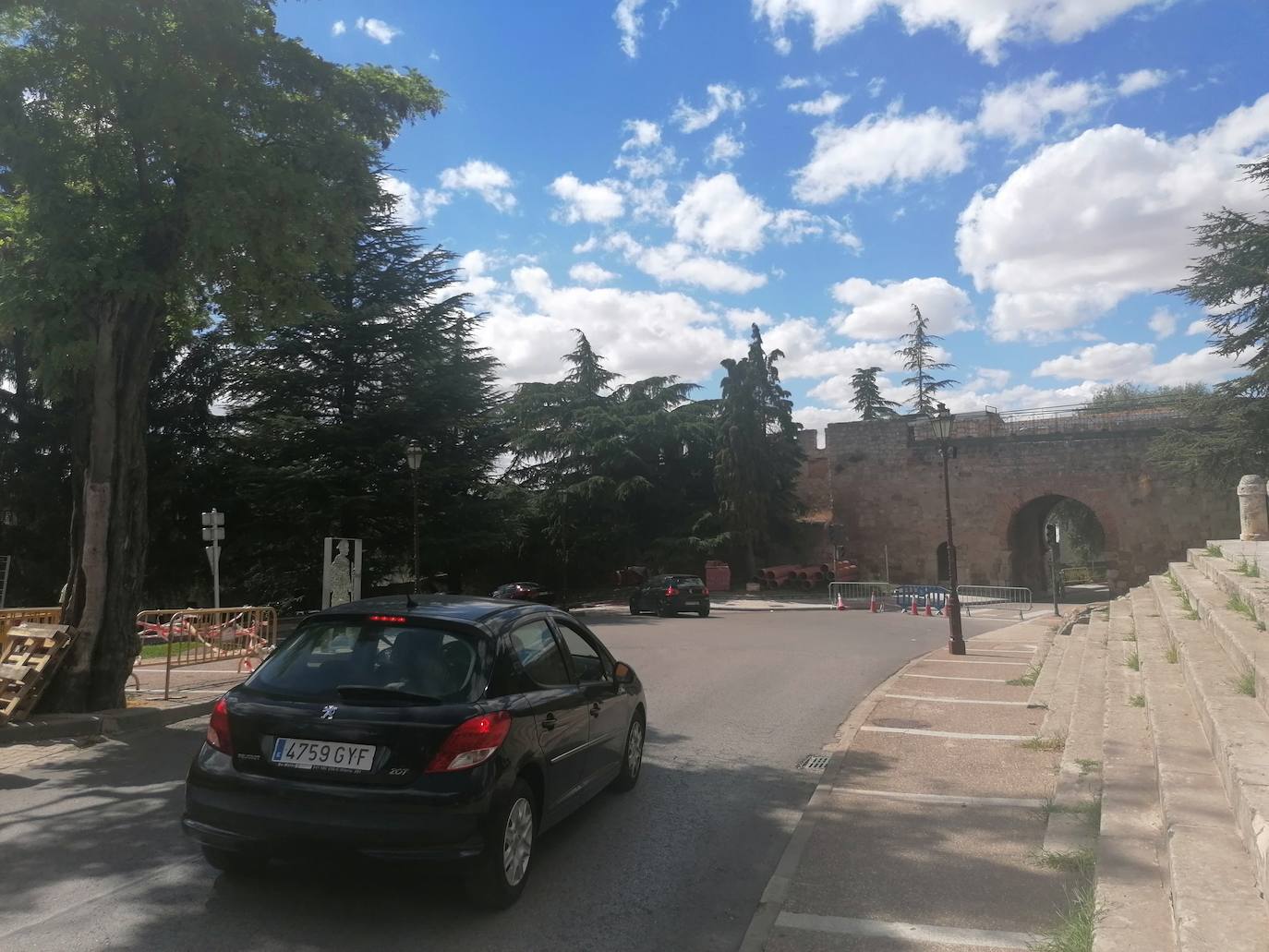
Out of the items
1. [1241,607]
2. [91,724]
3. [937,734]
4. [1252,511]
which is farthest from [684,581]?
[1241,607]

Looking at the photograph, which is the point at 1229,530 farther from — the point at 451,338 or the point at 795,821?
the point at 795,821

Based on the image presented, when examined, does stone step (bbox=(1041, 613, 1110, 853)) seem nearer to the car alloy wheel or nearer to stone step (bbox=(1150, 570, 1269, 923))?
stone step (bbox=(1150, 570, 1269, 923))

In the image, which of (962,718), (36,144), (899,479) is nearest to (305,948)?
(962,718)

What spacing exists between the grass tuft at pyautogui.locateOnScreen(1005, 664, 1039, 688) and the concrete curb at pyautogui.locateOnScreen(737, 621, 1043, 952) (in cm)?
304

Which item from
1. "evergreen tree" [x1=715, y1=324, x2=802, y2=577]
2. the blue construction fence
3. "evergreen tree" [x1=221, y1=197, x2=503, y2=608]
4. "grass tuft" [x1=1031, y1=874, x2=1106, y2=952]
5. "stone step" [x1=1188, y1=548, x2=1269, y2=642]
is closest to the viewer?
"grass tuft" [x1=1031, y1=874, x2=1106, y2=952]

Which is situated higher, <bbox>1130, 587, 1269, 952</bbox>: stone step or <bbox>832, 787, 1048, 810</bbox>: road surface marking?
<bbox>1130, 587, 1269, 952</bbox>: stone step

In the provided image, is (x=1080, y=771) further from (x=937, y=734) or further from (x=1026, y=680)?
(x=1026, y=680)

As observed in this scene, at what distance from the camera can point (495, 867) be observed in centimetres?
413

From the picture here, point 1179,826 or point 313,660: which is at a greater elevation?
point 313,660

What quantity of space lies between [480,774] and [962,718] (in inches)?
264

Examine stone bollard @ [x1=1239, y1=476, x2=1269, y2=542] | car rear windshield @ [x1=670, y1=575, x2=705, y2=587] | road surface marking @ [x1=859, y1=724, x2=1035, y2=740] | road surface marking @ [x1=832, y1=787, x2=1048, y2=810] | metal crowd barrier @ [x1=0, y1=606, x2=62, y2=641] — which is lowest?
road surface marking @ [x1=832, y1=787, x2=1048, y2=810]

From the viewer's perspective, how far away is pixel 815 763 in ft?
25.2

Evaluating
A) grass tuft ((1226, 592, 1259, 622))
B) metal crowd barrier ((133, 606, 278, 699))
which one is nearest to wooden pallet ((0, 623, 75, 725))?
metal crowd barrier ((133, 606, 278, 699))

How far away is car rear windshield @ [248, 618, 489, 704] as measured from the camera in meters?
4.39
